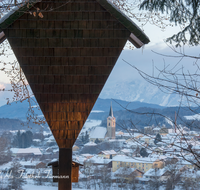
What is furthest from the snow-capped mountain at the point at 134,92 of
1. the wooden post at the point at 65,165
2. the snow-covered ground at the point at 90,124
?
the wooden post at the point at 65,165

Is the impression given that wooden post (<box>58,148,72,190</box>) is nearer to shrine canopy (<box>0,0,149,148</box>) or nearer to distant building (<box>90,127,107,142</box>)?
shrine canopy (<box>0,0,149,148</box>)

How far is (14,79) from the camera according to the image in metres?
4.64

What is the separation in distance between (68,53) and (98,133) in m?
54.6

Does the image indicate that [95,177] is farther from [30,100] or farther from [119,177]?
[30,100]

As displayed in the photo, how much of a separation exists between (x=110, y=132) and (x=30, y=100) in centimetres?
5254

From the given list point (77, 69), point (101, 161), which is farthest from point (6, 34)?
point (101, 161)

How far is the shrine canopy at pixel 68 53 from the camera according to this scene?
239 centimetres

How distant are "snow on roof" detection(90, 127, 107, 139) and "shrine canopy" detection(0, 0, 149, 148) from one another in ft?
167

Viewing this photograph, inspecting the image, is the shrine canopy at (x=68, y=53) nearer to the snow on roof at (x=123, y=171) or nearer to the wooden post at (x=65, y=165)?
the wooden post at (x=65, y=165)

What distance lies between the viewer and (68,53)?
240 cm

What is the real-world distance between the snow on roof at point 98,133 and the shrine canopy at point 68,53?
167ft

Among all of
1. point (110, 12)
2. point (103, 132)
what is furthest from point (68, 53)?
point (103, 132)

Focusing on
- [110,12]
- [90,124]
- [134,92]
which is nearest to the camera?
[110,12]

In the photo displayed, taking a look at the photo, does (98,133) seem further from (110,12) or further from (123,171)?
(110,12)
